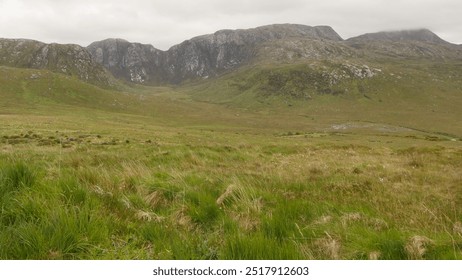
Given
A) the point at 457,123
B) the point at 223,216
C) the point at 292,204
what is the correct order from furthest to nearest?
the point at 457,123 → the point at 292,204 → the point at 223,216

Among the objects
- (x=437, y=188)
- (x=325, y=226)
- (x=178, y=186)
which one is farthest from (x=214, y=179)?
(x=437, y=188)

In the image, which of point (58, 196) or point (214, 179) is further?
point (214, 179)

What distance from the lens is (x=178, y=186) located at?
26.2 feet

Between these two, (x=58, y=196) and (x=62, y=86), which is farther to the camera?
(x=62, y=86)

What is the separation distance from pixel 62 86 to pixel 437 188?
17579 centimetres

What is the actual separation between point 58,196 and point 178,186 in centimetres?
270

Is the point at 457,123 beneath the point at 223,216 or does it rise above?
beneath

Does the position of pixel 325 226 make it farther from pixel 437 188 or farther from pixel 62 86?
pixel 62 86

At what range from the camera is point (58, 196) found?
5.83m

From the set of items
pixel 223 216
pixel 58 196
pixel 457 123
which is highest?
pixel 58 196
